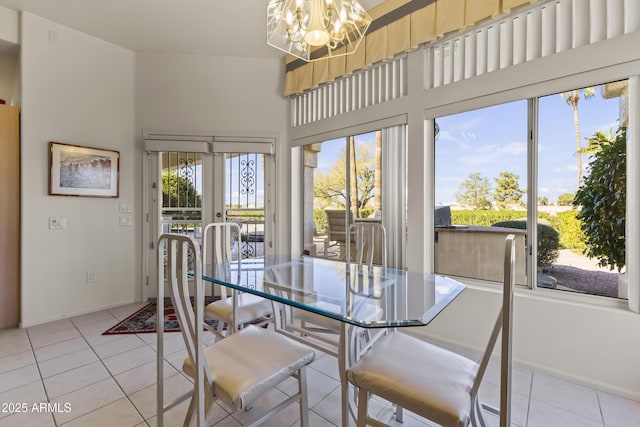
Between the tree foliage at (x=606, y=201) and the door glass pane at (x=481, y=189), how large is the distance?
0.38m

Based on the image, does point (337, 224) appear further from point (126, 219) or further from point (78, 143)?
point (78, 143)

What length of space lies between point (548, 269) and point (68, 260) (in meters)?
4.60

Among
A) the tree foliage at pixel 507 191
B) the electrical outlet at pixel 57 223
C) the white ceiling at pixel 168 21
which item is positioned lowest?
the electrical outlet at pixel 57 223

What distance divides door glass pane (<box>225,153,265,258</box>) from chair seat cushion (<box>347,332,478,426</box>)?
2.88m

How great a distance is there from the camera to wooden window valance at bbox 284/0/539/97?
2305mm

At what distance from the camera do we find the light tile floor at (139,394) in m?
1.68

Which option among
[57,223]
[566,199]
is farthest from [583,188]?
[57,223]

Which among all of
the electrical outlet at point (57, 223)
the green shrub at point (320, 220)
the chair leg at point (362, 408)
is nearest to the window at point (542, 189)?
the green shrub at point (320, 220)

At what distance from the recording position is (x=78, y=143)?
3.27 metres

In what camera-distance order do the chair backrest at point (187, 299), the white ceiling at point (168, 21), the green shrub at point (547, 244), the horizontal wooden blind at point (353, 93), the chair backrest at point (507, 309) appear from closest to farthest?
the chair backrest at point (507, 309), the chair backrest at point (187, 299), the green shrub at point (547, 244), the white ceiling at point (168, 21), the horizontal wooden blind at point (353, 93)

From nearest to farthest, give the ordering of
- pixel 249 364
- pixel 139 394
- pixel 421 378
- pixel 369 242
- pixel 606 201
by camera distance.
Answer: pixel 421 378 → pixel 249 364 → pixel 139 394 → pixel 606 201 → pixel 369 242

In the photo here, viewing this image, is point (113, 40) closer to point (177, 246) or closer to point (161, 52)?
point (161, 52)

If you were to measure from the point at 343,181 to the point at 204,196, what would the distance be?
72.3 inches

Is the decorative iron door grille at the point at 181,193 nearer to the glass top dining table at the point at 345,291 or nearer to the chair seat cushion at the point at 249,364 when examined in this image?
the glass top dining table at the point at 345,291
